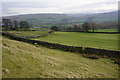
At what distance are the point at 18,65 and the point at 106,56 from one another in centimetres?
1385

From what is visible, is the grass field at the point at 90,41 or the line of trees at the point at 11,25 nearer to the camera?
the grass field at the point at 90,41

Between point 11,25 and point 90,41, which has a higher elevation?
point 11,25

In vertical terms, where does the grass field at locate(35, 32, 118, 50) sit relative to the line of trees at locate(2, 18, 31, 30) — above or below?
below

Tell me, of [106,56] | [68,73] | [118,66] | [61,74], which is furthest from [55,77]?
[106,56]

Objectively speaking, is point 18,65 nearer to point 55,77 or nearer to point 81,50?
point 55,77

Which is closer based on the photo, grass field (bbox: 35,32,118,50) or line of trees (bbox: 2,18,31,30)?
grass field (bbox: 35,32,118,50)

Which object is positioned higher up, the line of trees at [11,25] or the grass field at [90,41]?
the line of trees at [11,25]

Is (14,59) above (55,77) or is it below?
above

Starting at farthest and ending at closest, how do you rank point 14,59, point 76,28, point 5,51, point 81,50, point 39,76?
point 76,28 < point 81,50 < point 5,51 < point 14,59 < point 39,76

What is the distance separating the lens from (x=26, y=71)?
956 centimetres

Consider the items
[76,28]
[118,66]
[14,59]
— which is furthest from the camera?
[76,28]

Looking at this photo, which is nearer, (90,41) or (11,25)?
(90,41)

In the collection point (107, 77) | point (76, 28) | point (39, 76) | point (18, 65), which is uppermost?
point (76, 28)

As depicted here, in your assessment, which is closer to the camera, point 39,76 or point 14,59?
point 39,76
